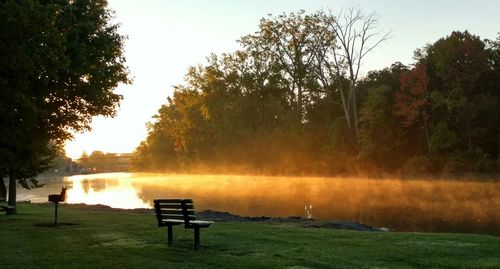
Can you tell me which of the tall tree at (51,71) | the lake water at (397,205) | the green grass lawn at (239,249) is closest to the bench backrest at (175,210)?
the green grass lawn at (239,249)

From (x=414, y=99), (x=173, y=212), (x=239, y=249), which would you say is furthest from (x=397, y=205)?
(x=414, y=99)

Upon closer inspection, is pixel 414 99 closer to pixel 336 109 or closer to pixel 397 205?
pixel 336 109

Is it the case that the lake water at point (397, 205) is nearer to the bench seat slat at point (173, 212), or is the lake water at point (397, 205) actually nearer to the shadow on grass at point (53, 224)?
the bench seat slat at point (173, 212)

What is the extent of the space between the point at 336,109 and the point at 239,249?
2516 inches

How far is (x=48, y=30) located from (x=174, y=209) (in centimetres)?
773

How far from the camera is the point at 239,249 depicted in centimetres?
1275

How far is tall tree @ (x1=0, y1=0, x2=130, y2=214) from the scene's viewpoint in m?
16.3

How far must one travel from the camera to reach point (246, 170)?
80.9m

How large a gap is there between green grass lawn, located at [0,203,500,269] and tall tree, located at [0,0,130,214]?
4.79 m

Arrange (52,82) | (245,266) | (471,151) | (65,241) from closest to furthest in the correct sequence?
(245,266) → (65,241) → (52,82) → (471,151)

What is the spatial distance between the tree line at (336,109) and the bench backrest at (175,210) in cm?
4909

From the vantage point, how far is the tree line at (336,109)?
197ft

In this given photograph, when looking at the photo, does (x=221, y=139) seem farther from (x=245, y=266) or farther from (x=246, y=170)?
(x=245, y=266)

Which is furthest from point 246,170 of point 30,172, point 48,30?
point 48,30
